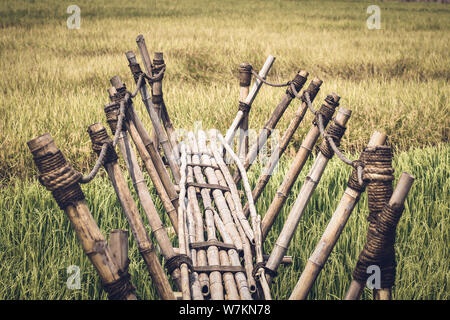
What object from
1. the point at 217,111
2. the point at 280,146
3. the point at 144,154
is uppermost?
the point at 217,111

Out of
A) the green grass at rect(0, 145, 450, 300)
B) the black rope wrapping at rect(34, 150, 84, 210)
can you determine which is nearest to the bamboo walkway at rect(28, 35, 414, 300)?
the black rope wrapping at rect(34, 150, 84, 210)

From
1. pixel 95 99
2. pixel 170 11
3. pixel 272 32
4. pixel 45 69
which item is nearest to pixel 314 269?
pixel 95 99

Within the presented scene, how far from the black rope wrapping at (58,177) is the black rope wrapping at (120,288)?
0.24m

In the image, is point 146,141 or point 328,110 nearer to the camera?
point 328,110

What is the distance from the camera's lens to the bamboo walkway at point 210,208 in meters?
1.05

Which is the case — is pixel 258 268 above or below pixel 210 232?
below

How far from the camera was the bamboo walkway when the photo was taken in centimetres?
105

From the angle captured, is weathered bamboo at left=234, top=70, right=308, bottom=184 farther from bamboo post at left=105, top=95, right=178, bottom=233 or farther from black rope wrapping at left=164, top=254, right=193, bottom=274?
black rope wrapping at left=164, top=254, right=193, bottom=274

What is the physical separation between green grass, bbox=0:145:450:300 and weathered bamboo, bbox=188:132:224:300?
0.26m

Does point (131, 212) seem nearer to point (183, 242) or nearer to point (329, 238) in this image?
point (183, 242)

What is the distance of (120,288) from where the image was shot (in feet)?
3.55

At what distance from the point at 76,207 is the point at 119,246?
16cm

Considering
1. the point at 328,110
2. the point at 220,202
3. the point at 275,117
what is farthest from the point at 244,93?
the point at 328,110

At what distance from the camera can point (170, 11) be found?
1009 cm
